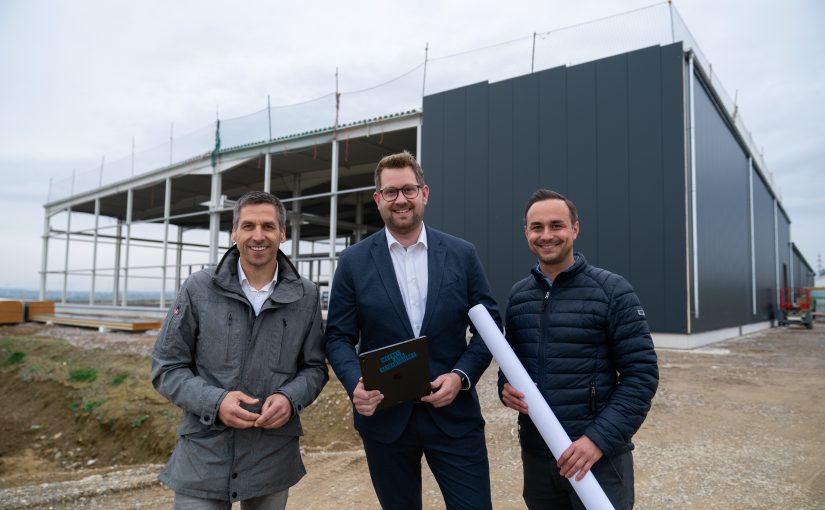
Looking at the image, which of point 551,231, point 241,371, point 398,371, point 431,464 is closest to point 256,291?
point 241,371

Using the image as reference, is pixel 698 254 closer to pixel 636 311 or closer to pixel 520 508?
pixel 520 508

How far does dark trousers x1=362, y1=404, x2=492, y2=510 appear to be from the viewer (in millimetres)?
2062

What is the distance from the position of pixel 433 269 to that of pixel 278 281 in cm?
69

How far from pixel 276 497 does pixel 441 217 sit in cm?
1122

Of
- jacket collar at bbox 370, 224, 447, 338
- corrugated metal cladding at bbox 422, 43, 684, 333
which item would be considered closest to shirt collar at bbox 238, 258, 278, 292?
jacket collar at bbox 370, 224, 447, 338

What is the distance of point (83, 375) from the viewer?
28.2ft

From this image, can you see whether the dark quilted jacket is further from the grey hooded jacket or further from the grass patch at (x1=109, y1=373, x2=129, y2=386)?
the grass patch at (x1=109, y1=373, x2=129, y2=386)

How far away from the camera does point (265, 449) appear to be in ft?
6.70

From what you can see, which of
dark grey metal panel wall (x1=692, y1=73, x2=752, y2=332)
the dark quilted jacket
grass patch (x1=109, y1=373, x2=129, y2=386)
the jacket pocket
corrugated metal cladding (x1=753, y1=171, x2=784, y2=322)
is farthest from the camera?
corrugated metal cladding (x1=753, y1=171, x2=784, y2=322)

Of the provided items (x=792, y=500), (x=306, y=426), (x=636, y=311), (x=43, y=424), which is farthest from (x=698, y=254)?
(x=43, y=424)

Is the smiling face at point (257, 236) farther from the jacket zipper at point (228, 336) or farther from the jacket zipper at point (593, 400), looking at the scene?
the jacket zipper at point (593, 400)

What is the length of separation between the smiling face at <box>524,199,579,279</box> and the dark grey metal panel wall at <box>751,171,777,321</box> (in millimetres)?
20239

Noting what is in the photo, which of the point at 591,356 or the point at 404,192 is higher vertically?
the point at 404,192

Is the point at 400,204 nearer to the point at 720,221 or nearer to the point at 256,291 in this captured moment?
the point at 256,291
